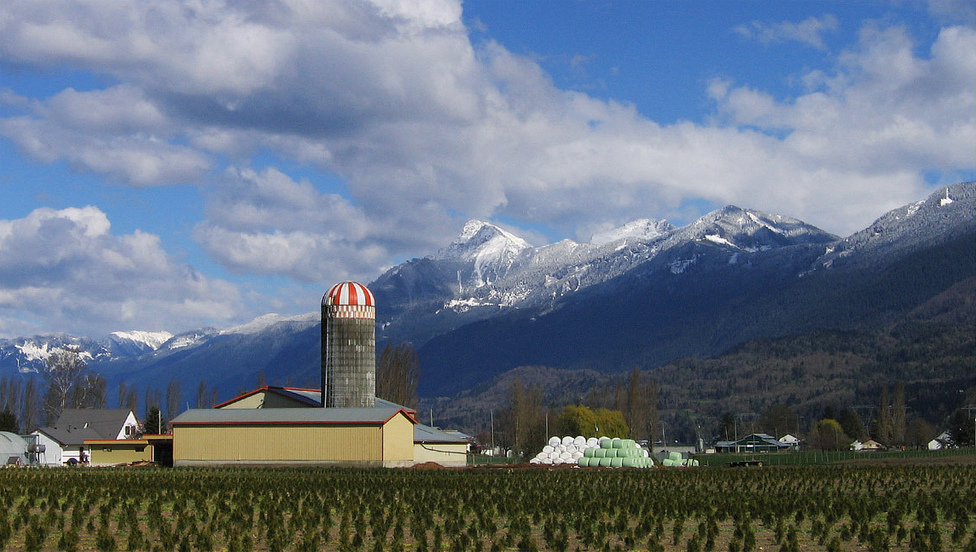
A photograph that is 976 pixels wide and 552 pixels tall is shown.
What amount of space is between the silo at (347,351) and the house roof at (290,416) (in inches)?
186

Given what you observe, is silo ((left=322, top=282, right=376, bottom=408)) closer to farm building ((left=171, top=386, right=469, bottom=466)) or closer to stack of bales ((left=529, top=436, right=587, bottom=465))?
farm building ((left=171, top=386, right=469, bottom=466))

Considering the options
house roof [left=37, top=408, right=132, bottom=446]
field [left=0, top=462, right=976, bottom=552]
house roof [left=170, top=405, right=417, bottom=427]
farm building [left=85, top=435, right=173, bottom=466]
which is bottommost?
field [left=0, top=462, right=976, bottom=552]

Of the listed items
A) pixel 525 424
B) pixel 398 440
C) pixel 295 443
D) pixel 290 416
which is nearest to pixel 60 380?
pixel 525 424

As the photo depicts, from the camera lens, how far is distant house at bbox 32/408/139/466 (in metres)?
118

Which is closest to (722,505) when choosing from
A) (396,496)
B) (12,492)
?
(396,496)

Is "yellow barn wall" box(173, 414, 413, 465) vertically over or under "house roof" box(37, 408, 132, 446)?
under

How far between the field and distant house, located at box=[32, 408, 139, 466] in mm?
58630

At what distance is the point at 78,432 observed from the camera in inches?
5017

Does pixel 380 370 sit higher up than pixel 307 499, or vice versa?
pixel 380 370

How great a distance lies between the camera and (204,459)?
8094 centimetres

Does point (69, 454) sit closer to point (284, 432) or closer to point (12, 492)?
point (284, 432)

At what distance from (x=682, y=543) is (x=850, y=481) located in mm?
38637

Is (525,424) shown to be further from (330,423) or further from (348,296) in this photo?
(330,423)

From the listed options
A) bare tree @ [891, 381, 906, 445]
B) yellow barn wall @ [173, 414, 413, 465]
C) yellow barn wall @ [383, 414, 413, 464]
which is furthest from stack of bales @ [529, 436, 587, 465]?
bare tree @ [891, 381, 906, 445]
